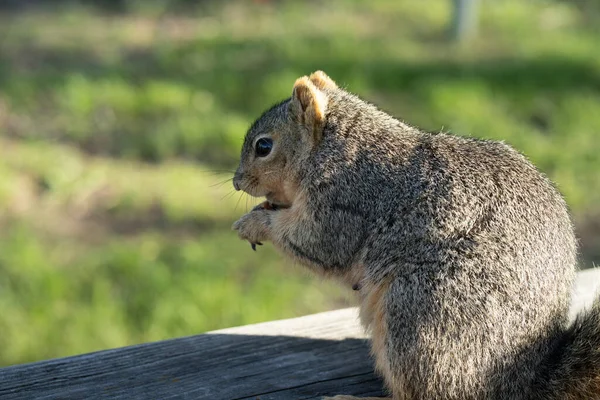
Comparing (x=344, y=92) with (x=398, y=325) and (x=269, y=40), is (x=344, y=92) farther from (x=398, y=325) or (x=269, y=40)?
(x=269, y=40)

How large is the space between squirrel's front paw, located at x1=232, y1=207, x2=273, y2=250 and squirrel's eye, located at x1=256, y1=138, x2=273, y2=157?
0.14 metres

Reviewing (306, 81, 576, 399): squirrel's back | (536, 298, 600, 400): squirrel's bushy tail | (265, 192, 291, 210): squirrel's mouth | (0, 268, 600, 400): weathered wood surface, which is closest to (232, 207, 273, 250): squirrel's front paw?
(265, 192, 291, 210): squirrel's mouth

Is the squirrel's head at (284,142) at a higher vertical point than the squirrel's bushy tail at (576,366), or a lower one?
higher

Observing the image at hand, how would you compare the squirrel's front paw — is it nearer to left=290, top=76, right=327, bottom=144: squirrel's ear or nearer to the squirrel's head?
the squirrel's head

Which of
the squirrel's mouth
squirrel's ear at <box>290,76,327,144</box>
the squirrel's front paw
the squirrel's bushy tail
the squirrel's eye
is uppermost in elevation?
squirrel's ear at <box>290,76,327,144</box>

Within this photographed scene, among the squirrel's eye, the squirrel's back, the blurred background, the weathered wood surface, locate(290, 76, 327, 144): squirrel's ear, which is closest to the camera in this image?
the squirrel's back

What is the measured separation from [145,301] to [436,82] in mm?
2740

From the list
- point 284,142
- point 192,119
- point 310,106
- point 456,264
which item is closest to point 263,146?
point 284,142

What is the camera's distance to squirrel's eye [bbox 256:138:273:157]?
207cm

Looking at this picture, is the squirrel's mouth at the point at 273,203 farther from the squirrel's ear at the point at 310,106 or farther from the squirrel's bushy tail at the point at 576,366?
the squirrel's bushy tail at the point at 576,366

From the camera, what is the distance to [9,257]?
344 cm

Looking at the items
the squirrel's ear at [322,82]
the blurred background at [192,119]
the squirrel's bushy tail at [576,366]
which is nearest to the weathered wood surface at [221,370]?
the squirrel's bushy tail at [576,366]

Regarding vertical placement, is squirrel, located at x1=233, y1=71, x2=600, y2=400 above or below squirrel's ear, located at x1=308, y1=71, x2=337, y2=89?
below

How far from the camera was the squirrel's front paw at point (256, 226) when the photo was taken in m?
2.02
